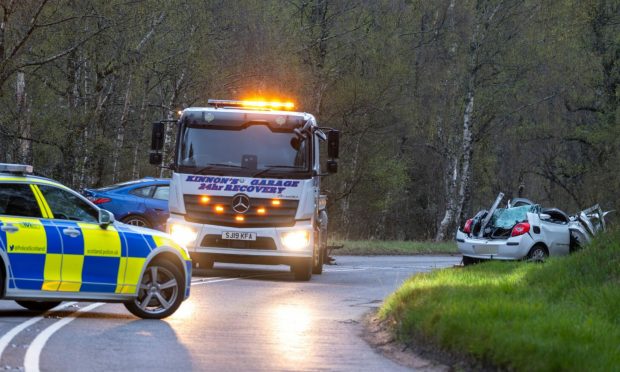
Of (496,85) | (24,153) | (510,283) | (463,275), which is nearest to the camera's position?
(510,283)

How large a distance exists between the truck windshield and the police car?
6.14 m

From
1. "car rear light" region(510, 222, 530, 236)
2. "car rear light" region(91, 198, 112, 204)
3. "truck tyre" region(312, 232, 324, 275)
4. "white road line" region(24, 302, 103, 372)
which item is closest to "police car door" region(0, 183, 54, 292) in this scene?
"white road line" region(24, 302, 103, 372)

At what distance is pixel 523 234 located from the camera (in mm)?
24719

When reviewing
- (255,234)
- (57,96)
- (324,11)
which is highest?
(324,11)

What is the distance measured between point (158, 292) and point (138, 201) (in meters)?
12.7

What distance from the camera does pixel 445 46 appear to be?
53344 mm

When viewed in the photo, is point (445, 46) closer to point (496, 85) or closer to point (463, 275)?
point (496, 85)

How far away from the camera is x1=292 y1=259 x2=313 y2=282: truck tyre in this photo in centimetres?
2047

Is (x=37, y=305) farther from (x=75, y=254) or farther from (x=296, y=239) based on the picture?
(x=296, y=239)

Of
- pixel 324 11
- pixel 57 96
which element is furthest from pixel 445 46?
pixel 57 96

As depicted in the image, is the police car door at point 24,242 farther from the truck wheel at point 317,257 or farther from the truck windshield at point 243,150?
the truck wheel at point 317,257

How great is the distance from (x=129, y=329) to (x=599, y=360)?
5.33 meters

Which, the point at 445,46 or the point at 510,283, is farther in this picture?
the point at 445,46

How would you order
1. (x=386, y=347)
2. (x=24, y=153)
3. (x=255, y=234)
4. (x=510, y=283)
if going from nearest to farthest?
(x=386, y=347) < (x=510, y=283) < (x=255, y=234) < (x=24, y=153)
